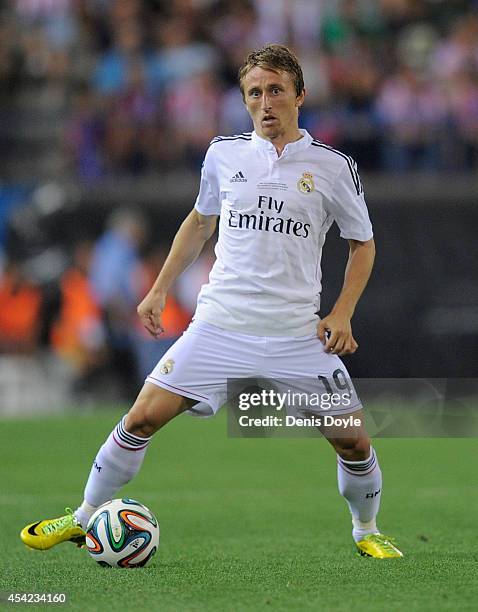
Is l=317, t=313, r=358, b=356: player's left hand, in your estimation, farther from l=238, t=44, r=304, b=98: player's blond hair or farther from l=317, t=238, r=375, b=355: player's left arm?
l=238, t=44, r=304, b=98: player's blond hair

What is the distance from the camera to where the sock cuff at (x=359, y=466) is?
22.0 feet

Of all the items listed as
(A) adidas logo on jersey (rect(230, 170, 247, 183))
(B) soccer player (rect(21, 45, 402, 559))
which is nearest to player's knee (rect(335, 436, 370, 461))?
(B) soccer player (rect(21, 45, 402, 559))

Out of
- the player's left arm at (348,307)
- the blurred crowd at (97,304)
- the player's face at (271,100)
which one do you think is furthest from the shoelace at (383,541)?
the blurred crowd at (97,304)

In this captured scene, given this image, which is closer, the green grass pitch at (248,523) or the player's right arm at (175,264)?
the green grass pitch at (248,523)

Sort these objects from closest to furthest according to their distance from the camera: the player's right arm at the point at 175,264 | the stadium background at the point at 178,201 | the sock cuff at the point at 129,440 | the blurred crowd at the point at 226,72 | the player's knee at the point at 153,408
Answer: the player's knee at the point at 153,408 < the sock cuff at the point at 129,440 < the player's right arm at the point at 175,264 < the stadium background at the point at 178,201 < the blurred crowd at the point at 226,72

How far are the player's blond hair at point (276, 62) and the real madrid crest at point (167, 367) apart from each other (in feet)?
4.56

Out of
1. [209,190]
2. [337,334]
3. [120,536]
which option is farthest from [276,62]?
[120,536]

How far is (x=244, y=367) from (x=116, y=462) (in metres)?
0.80

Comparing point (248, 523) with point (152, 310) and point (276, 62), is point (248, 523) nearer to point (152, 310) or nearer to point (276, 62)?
point (152, 310)

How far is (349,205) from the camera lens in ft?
21.6

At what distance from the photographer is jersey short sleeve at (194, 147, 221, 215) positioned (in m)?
6.71

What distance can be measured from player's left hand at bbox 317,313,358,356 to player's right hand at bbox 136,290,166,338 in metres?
0.80

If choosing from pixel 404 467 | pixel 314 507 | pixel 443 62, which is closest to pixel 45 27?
pixel 443 62

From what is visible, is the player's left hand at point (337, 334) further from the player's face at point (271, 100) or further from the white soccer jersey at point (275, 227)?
the player's face at point (271, 100)
